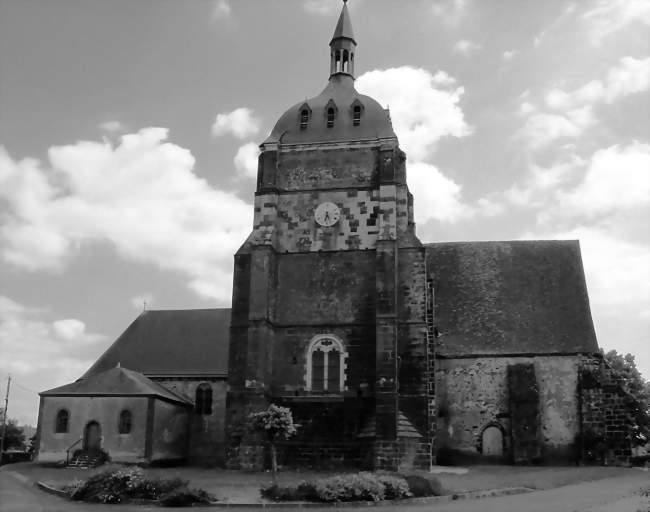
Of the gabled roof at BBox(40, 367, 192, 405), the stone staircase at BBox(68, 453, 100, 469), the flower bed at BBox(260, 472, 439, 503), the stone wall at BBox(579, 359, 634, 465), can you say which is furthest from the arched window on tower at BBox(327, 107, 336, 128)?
the flower bed at BBox(260, 472, 439, 503)

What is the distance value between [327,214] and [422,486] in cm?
1447

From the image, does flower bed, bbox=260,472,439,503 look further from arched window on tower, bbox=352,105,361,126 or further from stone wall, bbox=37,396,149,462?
arched window on tower, bbox=352,105,361,126

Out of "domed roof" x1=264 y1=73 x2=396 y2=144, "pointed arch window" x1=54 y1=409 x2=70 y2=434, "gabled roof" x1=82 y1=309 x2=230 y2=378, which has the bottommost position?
"pointed arch window" x1=54 y1=409 x2=70 y2=434

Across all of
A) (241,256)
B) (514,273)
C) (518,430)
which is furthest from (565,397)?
(241,256)

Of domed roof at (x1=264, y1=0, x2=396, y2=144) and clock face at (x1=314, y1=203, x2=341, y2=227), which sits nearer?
clock face at (x1=314, y1=203, x2=341, y2=227)

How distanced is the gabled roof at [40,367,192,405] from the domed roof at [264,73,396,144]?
12.4 m

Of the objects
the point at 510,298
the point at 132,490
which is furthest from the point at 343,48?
the point at 132,490

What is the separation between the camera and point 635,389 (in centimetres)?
3353

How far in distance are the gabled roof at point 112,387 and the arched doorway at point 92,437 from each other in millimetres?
1392

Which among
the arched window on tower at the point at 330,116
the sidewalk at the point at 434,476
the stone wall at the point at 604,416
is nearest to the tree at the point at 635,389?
the stone wall at the point at 604,416

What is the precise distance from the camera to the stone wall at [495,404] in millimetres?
33844

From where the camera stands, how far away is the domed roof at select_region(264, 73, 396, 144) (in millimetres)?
32719

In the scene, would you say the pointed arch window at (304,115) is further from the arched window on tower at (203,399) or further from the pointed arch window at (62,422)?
the pointed arch window at (62,422)

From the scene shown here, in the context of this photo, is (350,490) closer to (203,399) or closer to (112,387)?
(112,387)
